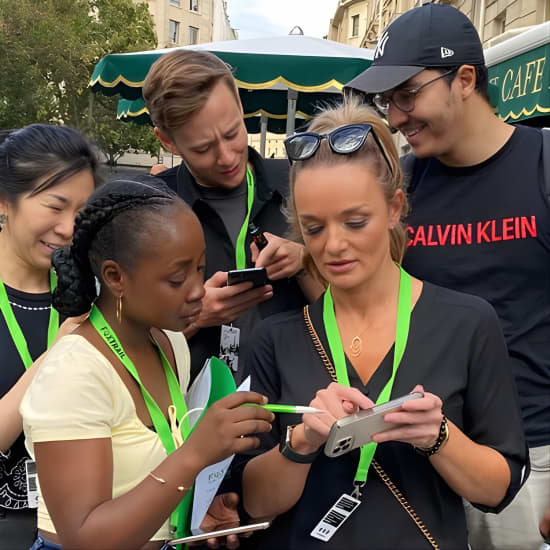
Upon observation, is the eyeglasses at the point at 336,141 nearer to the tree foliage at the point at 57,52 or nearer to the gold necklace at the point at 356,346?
the gold necklace at the point at 356,346

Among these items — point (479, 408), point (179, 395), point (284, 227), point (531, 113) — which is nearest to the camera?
point (479, 408)

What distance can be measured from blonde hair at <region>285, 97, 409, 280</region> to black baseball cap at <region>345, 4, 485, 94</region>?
0.29 m

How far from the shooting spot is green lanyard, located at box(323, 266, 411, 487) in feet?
4.81

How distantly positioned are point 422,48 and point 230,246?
1.07 metres

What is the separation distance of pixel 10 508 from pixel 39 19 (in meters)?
21.1

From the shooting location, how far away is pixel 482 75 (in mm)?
2365

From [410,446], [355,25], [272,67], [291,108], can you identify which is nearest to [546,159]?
[410,446]

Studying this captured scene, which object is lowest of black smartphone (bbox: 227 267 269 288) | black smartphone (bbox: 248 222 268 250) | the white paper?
the white paper

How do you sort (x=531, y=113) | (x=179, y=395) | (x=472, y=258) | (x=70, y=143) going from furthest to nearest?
(x=531, y=113)
(x=70, y=143)
(x=472, y=258)
(x=179, y=395)

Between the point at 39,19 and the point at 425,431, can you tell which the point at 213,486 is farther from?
the point at 39,19

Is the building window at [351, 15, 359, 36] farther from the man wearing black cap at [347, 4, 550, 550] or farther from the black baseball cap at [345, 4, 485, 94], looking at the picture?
the man wearing black cap at [347, 4, 550, 550]

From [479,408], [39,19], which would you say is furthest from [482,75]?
[39,19]

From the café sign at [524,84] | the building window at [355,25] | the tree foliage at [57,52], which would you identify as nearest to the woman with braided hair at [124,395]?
the café sign at [524,84]

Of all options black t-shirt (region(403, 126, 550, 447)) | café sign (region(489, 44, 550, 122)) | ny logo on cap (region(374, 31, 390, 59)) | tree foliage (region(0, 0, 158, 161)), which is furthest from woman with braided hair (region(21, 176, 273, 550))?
tree foliage (region(0, 0, 158, 161))
